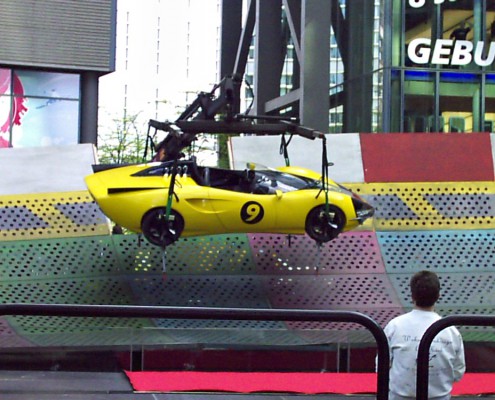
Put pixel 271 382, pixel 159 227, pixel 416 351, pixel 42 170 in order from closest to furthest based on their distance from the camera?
pixel 416 351, pixel 271 382, pixel 159 227, pixel 42 170

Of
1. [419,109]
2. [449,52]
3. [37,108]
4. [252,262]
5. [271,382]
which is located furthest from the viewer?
[37,108]

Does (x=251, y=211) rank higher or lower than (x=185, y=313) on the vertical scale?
higher

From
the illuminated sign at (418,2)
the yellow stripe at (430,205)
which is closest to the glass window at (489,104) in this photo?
the illuminated sign at (418,2)

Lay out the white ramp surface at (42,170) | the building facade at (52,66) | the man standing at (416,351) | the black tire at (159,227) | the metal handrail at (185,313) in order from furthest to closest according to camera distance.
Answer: the building facade at (52,66)
the white ramp surface at (42,170)
the black tire at (159,227)
the man standing at (416,351)
the metal handrail at (185,313)

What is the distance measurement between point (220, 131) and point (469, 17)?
18.2m

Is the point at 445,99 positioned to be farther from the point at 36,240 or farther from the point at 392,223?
the point at 36,240

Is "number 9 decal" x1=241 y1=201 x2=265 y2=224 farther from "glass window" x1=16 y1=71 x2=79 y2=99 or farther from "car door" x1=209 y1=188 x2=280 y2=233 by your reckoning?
"glass window" x1=16 y1=71 x2=79 y2=99

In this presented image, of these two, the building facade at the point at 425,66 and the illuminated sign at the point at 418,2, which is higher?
the illuminated sign at the point at 418,2

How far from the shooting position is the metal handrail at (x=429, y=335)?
14.6 feet

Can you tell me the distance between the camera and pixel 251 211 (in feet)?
39.4

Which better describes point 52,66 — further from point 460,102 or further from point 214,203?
point 214,203

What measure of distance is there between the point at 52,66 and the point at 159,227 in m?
18.1

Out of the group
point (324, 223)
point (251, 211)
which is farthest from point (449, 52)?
point (251, 211)

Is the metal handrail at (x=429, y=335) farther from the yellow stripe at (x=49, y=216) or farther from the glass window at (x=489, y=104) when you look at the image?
the glass window at (x=489, y=104)
